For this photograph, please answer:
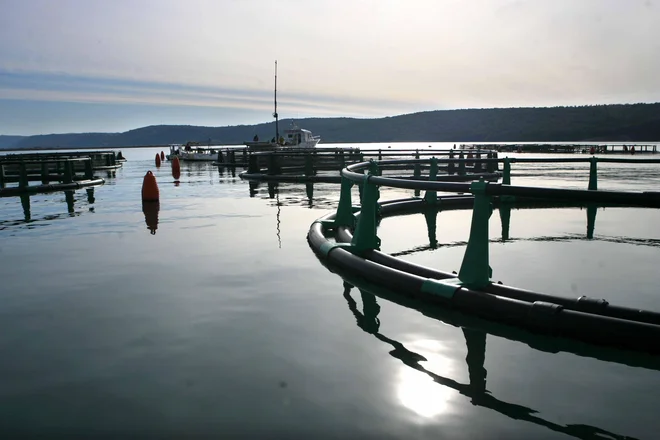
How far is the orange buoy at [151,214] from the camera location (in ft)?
36.7

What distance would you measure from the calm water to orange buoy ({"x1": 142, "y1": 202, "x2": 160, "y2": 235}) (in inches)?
99.4

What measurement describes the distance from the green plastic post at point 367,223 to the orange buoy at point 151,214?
16.4 ft

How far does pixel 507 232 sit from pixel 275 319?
6.24 meters

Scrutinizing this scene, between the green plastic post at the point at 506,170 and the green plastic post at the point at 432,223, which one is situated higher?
the green plastic post at the point at 506,170

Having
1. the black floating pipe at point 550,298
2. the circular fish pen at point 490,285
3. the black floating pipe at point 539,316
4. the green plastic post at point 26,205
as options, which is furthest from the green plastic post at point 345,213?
the green plastic post at point 26,205

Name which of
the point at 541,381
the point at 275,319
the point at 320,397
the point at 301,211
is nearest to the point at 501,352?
the point at 541,381

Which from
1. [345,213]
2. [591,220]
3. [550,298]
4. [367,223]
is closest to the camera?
[550,298]

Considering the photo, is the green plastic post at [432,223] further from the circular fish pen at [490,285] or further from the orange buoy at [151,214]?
the orange buoy at [151,214]

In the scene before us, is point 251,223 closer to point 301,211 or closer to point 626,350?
point 301,211

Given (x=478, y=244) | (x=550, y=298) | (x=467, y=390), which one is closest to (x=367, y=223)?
(x=478, y=244)

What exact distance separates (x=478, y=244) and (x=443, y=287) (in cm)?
54

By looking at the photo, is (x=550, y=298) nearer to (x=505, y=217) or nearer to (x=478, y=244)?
(x=478, y=244)

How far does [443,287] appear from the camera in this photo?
5.10 metres

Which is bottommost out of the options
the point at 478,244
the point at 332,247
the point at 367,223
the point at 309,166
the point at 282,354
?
the point at 282,354
